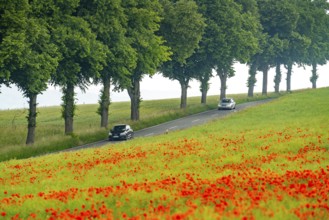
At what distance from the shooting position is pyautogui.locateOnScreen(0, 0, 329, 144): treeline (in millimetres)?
35188

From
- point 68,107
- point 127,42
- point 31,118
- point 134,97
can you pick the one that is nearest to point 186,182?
point 31,118

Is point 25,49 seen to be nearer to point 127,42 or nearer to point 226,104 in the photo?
point 127,42

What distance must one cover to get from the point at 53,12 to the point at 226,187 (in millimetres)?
29804

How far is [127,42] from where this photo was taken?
45.9 metres

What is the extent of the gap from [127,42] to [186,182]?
33398mm

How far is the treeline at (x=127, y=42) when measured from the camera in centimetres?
3519

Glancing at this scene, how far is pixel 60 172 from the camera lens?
19562 mm

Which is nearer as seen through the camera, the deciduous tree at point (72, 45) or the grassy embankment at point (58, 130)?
the grassy embankment at point (58, 130)

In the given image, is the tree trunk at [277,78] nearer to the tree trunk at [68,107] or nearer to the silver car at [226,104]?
the silver car at [226,104]

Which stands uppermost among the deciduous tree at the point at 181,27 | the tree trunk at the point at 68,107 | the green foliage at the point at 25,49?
the deciduous tree at the point at 181,27

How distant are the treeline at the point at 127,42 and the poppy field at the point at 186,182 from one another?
548 inches

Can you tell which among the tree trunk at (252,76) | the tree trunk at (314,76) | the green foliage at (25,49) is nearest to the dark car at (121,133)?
the green foliage at (25,49)

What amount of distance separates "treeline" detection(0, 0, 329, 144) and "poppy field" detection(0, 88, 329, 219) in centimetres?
1392

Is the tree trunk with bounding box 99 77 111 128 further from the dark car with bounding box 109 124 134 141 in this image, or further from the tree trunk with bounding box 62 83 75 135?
the dark car with bounding box 109 124 134 141
